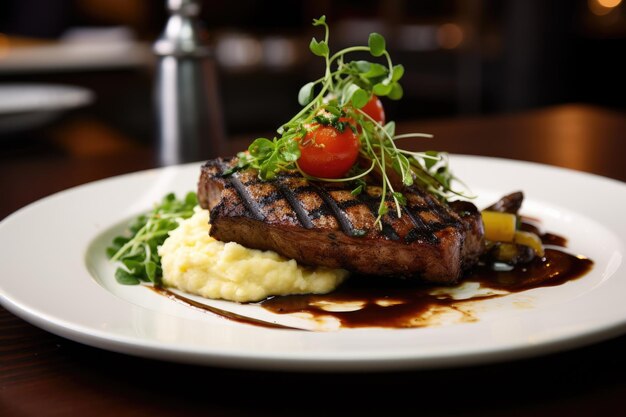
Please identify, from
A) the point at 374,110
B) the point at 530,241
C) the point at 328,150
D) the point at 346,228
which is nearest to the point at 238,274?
the point at 346,228

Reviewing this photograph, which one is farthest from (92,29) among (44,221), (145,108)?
(44,221)

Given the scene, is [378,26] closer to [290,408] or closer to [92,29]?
[92,29]

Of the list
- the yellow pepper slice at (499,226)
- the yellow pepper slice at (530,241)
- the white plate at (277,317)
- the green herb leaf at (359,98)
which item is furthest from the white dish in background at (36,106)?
the yellow pepper slice at (530,241)

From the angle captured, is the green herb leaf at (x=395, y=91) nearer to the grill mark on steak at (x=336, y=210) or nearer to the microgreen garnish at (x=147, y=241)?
the grill mark on steak at (x=336, y=210)

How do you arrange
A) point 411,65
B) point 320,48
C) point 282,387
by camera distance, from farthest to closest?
point 411,65 < point 320,48 < point 282,387

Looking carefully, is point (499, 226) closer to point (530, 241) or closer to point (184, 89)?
point (530, 241)

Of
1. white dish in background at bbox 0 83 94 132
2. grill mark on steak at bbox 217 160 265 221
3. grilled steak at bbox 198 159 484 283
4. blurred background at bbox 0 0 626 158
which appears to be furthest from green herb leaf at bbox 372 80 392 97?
blurred background at bbox 0 0 626 158
